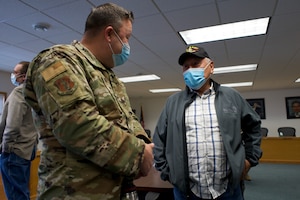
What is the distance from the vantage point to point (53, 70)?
67 cm

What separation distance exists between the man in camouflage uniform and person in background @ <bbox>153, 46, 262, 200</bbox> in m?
0.68

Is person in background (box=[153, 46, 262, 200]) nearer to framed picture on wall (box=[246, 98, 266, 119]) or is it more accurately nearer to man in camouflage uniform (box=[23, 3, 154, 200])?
man in camouflage uniform (box=[23, 3, 154, 200])

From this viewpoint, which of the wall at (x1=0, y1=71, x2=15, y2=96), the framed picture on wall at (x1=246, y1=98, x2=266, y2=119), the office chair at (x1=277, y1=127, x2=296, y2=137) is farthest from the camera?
the framed picture on wall at (x1=246, y1=98, x2=266, y2=119)

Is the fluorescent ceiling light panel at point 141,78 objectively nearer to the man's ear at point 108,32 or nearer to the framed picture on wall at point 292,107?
the man's ear at point 108,32

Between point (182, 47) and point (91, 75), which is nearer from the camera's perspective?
point (91, 75)

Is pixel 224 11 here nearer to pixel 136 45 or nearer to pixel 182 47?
pixel 182 47

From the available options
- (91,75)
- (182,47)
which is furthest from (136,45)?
(91,75)

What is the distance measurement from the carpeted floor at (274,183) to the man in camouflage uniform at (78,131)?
3582 mm

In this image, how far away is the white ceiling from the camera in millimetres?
2352

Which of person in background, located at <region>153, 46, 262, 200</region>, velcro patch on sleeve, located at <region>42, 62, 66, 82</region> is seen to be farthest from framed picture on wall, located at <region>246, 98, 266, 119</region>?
velcro patch on sleeve, located at <region>42, 62, 66, 82</region>

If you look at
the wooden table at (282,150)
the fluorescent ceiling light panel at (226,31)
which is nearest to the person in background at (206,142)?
the fluorescent ceiling light panel at (226,31)

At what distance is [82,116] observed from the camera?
0.64m

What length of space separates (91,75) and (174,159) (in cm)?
89

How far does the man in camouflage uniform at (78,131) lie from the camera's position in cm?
65
